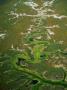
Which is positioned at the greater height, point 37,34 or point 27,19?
point 27,19

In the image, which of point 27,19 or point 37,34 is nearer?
point 37,34

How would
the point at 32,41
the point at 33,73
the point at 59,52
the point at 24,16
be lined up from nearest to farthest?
the point at 33,73
the point at 59,52
the point at 32,41
the point at 24,16

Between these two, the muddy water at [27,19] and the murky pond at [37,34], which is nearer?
the murky pond at [37,34]

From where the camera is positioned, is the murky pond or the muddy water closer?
the murky pond

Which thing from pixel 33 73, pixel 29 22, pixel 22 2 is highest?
pixel 22 2

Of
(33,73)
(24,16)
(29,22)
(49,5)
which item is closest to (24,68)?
(33,73)

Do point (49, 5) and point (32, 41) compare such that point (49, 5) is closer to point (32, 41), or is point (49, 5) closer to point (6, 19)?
point (6, 19)
